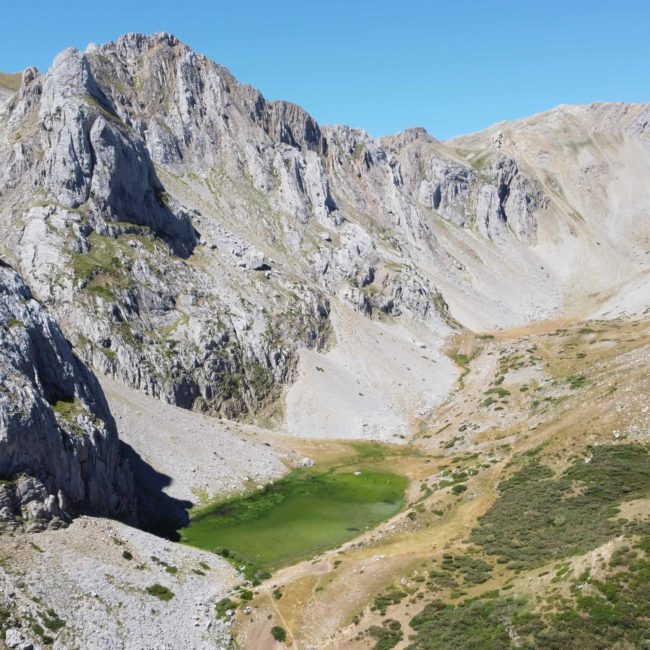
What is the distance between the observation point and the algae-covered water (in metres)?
66.9

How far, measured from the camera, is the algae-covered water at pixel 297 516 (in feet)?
220

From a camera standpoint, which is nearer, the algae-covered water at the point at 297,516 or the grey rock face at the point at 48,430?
the grey rock face at the point at 48,430

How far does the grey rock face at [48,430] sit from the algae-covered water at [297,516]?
1146 centimetres

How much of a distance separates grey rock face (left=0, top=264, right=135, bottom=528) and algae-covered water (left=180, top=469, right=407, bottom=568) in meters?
11.5

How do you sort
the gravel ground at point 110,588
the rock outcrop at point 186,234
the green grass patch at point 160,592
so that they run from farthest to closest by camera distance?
the rock outcrop at point 186,234, the green grass patch at point 160,592, the gravel ground at point 110,588

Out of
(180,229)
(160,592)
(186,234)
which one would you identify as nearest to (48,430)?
(160,592)

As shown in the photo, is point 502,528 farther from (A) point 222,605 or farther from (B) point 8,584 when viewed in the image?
(B) point 8,584

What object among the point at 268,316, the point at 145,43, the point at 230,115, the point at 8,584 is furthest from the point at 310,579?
the point at 145,43

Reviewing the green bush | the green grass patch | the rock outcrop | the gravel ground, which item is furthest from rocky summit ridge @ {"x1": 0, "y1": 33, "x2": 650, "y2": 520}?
the green bush

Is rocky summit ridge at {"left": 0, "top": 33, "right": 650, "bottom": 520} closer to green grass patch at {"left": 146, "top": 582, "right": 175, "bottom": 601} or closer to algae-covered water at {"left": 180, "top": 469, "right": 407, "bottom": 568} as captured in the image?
algae-covered water at {"left": 180, "top": 469, "right": 407, "bottom": 568}

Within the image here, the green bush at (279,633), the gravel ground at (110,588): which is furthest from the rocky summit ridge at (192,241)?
the green bush at (279,633)

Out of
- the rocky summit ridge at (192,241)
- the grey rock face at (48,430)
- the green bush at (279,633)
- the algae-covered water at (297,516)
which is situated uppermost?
the rocky summit ridge at (192,241)

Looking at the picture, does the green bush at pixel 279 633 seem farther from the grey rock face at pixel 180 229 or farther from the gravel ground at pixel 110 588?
the grey rock face at pixel 180 229

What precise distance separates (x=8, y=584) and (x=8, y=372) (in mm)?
20594
